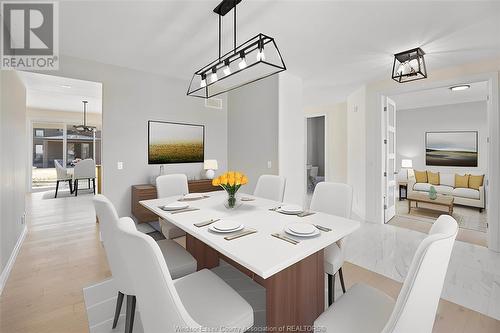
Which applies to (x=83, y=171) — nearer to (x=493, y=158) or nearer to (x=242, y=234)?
(x=242, y=234)

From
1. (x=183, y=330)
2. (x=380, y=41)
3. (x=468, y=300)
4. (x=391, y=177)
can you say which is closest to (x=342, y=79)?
(x=380, y=41)

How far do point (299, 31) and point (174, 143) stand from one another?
275 cm

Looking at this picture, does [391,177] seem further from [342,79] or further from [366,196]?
[342,79]

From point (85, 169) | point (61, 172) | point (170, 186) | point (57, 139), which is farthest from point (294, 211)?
point (57, 139)

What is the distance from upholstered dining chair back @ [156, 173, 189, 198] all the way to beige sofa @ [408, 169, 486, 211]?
194 inches

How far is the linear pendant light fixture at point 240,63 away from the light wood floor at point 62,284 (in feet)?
7.12

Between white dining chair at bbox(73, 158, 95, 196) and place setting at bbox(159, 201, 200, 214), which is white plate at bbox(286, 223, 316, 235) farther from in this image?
white dining chair at bbox(73, 158, 95, 196)

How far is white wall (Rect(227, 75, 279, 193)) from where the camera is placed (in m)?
3.96

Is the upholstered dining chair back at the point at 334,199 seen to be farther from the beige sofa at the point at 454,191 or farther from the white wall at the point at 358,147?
the beige sofa at the point at 454,191

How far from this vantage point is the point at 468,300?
2.00 meters

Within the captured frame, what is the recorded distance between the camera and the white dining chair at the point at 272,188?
2.77 metres

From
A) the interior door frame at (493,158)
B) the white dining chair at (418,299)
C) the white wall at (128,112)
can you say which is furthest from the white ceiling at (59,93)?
the interior door frame at (493,158)

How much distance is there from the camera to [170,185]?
2980mm

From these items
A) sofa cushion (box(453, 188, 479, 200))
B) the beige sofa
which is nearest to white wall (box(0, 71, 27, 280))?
the beige sofa
